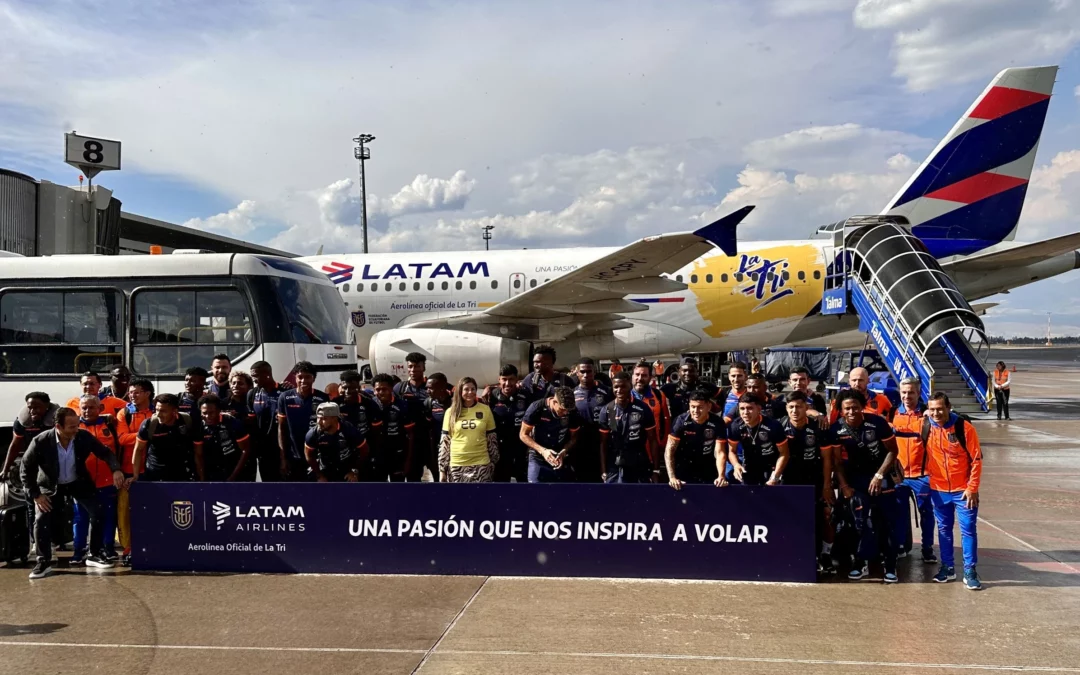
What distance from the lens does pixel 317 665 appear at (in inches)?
181

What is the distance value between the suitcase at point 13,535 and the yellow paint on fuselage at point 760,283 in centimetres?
1364

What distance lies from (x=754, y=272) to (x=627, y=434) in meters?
11.7

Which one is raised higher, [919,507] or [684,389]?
[684,389]

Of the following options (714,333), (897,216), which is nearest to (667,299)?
(714,333)

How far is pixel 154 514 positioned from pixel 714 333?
13.6 m

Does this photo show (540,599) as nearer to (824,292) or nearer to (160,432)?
(160,432)

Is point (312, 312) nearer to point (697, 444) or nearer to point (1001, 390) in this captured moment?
point (697, 444)

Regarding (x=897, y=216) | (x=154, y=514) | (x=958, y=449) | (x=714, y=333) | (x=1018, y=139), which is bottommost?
(x=154, y=514)

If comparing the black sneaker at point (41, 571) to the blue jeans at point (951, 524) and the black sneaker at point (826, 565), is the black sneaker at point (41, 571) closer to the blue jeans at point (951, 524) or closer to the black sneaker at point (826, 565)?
the black sneaker at point (826, 565)

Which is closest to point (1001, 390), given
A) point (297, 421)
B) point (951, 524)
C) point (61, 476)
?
point (951, 524)

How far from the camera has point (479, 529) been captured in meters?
6.45

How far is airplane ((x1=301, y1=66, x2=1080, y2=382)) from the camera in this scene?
17.4 metres

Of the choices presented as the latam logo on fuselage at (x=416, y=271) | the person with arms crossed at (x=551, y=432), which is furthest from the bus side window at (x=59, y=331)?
the latam logo on fuselage at (x=416, y=271)

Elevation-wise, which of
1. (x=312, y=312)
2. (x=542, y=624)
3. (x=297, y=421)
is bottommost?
(x=542, y=624)
